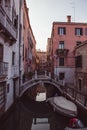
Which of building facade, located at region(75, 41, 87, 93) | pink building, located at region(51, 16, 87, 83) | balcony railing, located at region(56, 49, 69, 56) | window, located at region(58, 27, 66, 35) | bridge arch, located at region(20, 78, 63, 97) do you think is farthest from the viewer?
window, located at region(58, 27, 66, 35)

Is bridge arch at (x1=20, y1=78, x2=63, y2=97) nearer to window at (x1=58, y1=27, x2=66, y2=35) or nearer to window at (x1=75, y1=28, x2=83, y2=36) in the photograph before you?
window at (x1=58, y1=27, x2=66, y2=35)

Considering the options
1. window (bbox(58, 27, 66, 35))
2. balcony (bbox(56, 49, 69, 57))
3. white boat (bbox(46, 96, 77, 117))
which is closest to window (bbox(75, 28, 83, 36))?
window (bbox(58, 27, 66, 35))

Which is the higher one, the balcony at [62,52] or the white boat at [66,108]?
the balcony at [62,52]

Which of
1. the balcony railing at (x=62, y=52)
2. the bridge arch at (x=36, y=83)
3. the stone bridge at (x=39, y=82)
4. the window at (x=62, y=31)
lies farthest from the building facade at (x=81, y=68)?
the window at (x=62, y=31)

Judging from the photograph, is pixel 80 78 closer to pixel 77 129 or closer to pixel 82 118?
pixel 82 118

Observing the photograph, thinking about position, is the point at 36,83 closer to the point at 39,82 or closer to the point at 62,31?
the point at 39,82

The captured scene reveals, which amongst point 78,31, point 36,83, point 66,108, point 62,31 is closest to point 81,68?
point 36,83

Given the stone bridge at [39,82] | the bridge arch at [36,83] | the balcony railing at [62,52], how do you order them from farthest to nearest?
the balcony railing at [62,52] → the stone bridge at [39,82] → the bridge arch at [36,83]

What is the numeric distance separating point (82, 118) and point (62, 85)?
9.23 m

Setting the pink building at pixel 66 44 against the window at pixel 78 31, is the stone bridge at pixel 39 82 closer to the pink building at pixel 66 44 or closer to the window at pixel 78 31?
the pink building at pixel 66 44

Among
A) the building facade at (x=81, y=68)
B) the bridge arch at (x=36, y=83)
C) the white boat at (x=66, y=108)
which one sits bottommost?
the white boat at (x=66, y=108)

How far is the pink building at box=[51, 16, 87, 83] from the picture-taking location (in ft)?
99.1

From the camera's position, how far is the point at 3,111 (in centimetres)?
1365

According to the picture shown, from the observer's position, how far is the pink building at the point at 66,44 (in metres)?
30.2
